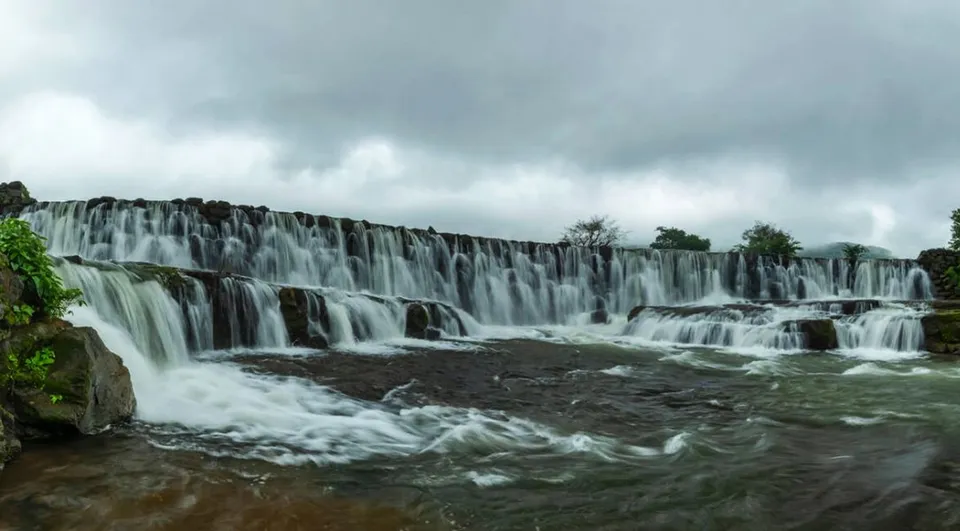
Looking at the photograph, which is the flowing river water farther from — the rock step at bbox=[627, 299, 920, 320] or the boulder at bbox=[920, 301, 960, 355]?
the rock step at bbox=[627, 299, 920, 320]

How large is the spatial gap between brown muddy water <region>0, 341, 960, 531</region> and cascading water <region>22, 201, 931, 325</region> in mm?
14709

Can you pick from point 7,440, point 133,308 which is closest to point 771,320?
point 133,308

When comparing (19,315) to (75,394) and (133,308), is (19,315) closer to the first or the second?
(75,394)

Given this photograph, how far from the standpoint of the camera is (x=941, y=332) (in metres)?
17.0

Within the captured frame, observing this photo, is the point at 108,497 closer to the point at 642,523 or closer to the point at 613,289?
the point at 642,523

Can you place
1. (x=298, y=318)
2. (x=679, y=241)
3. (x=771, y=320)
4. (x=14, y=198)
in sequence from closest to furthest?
(x=298, y=318) → (x=771, y=320) → (x=14, y=198) → (x=679, y=241)

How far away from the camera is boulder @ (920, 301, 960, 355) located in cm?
1666

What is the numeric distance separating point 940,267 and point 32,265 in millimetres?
41061

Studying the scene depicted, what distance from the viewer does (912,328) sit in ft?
57.6

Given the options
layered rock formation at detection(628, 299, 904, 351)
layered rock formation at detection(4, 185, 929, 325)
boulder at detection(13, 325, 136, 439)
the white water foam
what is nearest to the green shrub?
boulder at detection(13, 325, 136, 439)

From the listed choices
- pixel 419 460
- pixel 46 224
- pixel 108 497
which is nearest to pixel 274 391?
pixel 419 460

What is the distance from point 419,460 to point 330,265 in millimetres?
19213

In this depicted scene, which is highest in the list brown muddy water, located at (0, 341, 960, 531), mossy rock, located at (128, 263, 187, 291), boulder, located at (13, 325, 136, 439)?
mossy rock, located at (128, 263, 187, 291)

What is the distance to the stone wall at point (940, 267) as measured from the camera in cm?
3275
